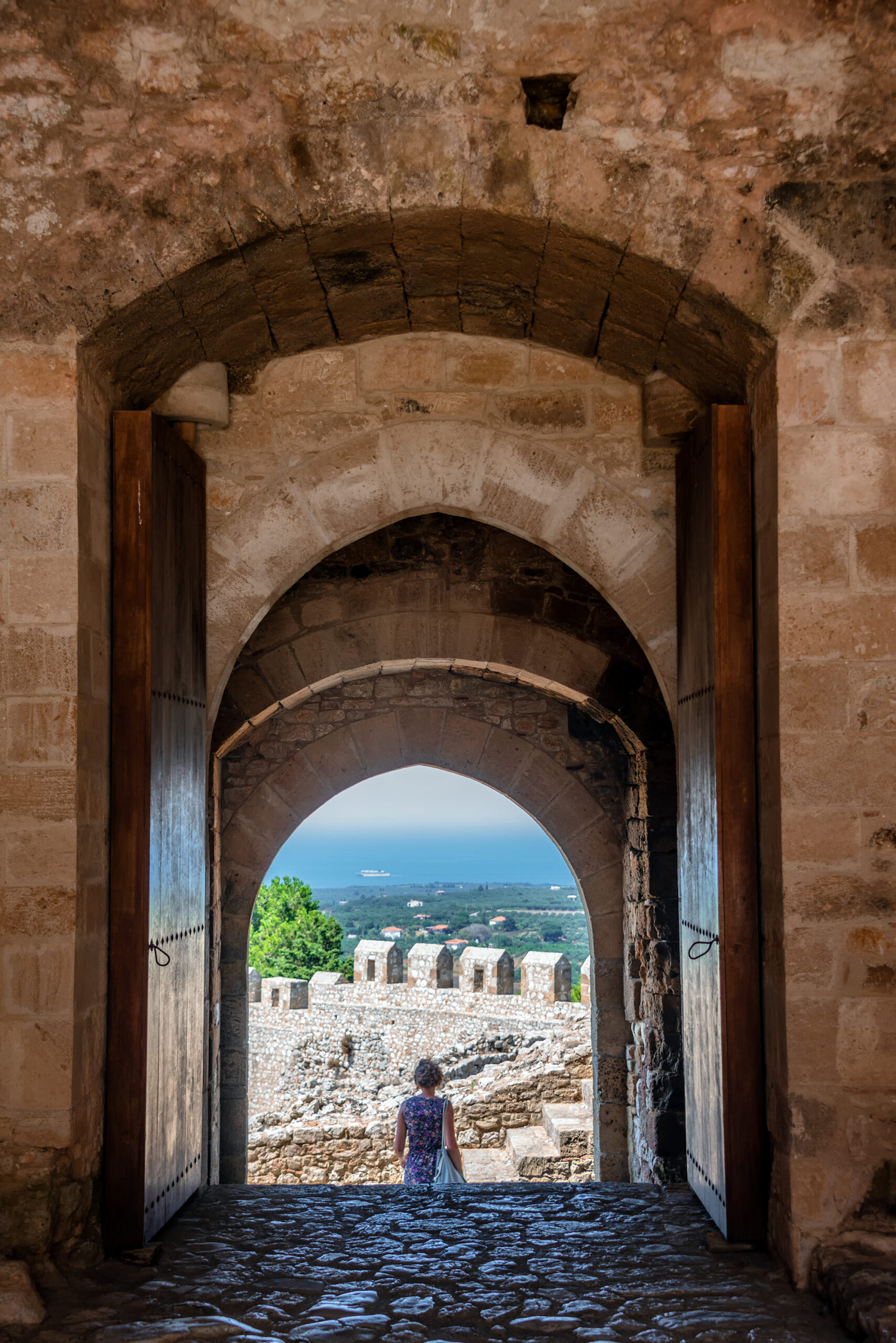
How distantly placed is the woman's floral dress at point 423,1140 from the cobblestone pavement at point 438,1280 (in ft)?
5.88

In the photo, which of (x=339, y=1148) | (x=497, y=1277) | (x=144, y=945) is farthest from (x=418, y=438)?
(x=339, y=1148)

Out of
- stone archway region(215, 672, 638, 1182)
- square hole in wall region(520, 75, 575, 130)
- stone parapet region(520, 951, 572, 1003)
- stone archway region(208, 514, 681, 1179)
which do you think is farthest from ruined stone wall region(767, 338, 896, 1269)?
stone parapet region(520, 951, 572, 1003)

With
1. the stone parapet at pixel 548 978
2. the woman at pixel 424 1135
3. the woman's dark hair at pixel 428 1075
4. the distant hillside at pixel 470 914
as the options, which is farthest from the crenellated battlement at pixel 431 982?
the distant hillside at pixel 470 914

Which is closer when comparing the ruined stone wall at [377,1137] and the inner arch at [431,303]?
the inner arch at [431,303]

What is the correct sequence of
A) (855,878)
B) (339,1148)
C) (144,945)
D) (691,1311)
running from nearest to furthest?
1. (691,1311)
2. (855,878)
3. (144,945)
4. (339,1148)

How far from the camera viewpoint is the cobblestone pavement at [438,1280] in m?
2.27

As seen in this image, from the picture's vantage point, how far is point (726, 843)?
277 centimetres

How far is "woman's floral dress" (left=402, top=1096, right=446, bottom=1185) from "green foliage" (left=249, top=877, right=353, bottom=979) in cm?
1443

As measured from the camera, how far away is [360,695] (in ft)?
20.0

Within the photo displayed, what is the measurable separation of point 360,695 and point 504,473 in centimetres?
269

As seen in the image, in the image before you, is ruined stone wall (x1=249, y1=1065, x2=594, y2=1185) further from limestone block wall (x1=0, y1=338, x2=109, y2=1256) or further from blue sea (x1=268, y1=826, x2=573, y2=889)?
blue sea (x1=268, y1=826, x2=573, y2=889)

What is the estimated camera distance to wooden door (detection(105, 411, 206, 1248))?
2.76 meters

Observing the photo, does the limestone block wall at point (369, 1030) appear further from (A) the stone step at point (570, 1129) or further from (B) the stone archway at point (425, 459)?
(B) the stone archway at point (425, 459)

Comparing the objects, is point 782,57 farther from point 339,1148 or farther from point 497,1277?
point 339,1148
